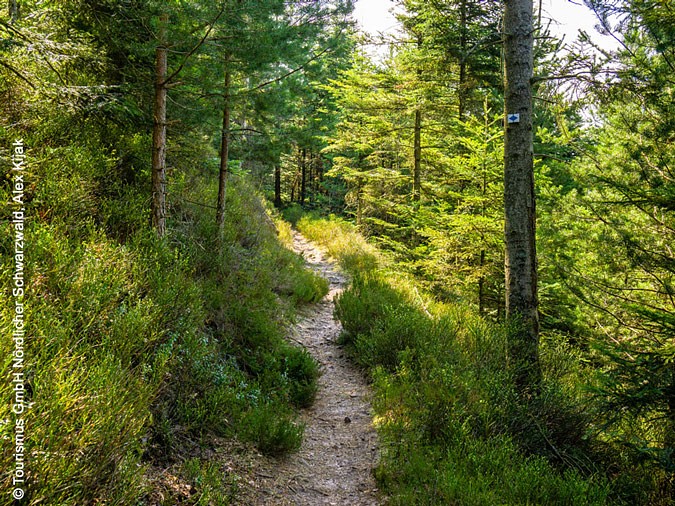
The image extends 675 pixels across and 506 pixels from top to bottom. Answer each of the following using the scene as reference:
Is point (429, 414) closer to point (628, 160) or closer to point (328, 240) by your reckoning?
point (628, 160)

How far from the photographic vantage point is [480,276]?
787cm

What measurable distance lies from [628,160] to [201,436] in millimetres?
6860

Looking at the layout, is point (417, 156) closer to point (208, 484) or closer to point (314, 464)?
point (314, 464)

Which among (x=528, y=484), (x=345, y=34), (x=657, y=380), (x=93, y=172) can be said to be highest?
(x=345, y=34)

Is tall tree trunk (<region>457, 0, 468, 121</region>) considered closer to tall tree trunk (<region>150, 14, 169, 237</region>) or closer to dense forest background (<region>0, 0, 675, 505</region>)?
dense forest background (<region>0, 0, 675, 505</region>)

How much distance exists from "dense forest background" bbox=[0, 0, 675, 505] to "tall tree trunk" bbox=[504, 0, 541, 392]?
190 millimetres

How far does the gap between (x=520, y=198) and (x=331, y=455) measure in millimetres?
4191

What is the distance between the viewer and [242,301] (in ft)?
21.6

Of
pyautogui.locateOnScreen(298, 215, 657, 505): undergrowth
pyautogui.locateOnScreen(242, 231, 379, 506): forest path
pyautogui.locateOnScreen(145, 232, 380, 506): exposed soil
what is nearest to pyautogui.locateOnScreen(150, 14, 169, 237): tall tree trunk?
pyautogui.locateOnScreen(145, 232, 380, 506): exposed soil

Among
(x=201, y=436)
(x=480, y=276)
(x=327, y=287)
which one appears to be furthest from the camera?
(x=327, y=287)

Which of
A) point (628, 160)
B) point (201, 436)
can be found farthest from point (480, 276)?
point (201, 436)

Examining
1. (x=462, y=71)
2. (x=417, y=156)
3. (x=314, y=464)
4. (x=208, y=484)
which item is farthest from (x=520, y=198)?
(x=462, y=71)

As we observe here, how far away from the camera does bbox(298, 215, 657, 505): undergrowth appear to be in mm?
3387

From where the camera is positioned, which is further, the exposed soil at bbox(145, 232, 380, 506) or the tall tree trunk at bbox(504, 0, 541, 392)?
the tall tree trunk at bbox(504, 0, 541, 392)
